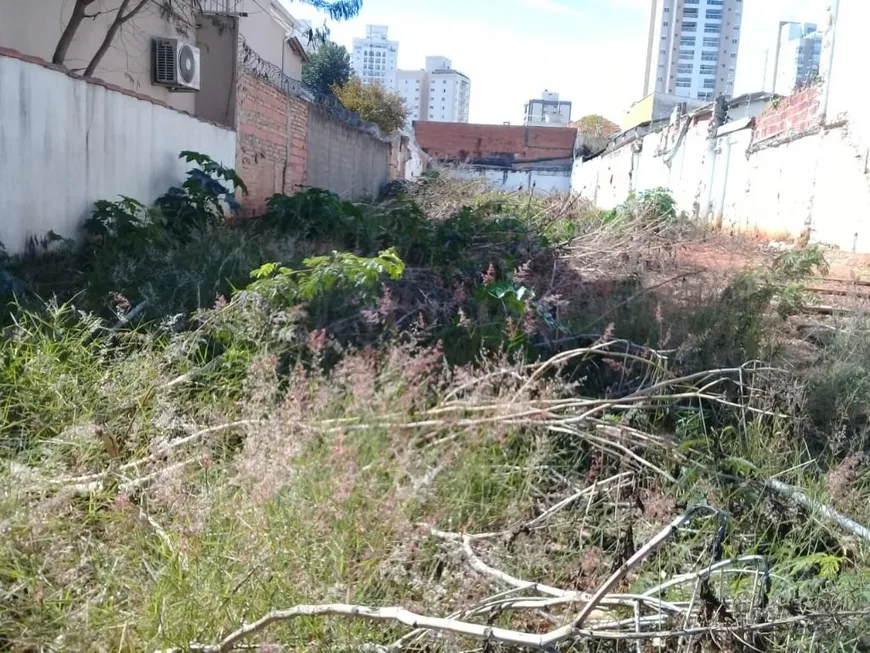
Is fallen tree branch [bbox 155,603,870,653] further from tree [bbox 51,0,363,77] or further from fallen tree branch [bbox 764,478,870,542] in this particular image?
tree [bbox 51,0,363,77]

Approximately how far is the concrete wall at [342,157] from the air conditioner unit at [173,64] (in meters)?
3.71

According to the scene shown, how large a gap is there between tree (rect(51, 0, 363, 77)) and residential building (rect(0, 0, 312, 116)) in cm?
6

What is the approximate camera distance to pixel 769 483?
9.47 feet

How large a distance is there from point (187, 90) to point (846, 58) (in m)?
9.13

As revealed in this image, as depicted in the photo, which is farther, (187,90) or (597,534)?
(187,90)

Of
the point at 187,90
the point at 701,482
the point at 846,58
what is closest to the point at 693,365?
the point at 701,482

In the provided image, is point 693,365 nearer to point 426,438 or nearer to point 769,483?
point 769,483

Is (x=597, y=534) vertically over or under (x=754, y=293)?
under

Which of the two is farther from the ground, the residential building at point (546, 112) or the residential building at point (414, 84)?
the residential building at point (414, 84)

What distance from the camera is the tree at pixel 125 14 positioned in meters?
6.85

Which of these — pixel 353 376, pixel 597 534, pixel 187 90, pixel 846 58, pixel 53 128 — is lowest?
pixel 597 534

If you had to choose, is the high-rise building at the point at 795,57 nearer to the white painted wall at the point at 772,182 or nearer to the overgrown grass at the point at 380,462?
the white painted wall at the point at 772,182

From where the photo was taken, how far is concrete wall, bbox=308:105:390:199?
41.5 feet

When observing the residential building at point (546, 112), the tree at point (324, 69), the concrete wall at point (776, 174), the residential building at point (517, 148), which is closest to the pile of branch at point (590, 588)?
the concrete wall at point (776, 174)
